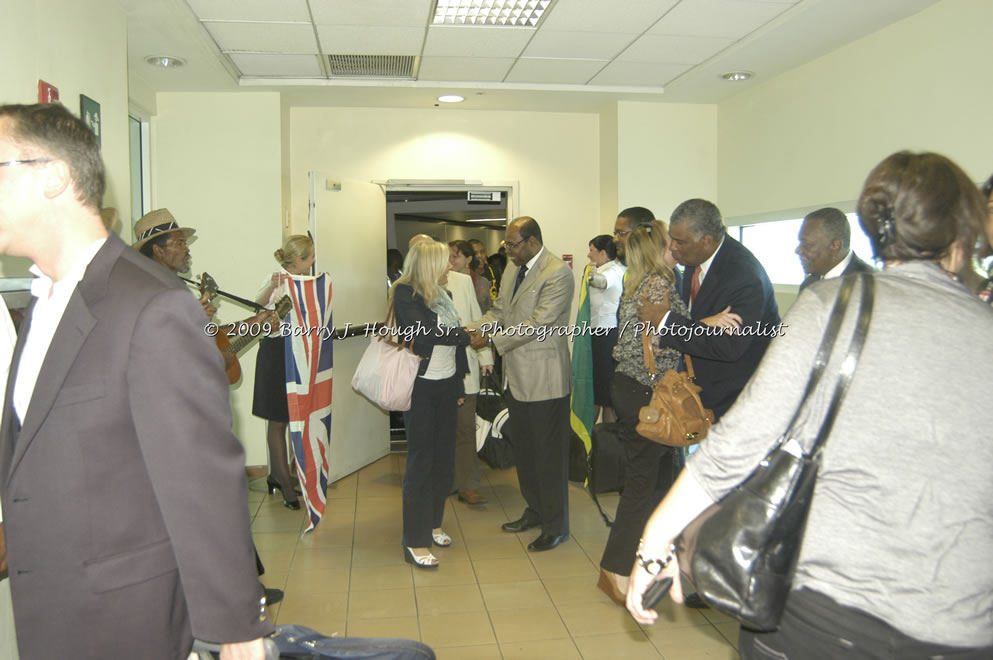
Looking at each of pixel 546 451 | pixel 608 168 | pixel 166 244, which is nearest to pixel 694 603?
pixel 546 451

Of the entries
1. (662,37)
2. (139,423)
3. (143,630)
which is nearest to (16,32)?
(139,423)

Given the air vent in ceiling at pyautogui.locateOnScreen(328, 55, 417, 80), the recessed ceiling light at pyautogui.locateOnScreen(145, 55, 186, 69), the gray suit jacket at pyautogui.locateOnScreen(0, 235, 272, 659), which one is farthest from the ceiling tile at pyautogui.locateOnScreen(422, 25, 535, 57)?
the gray suit jacket at pyautogui.locateOnScreen(0, 235, 272, 659)

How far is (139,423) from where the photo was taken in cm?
116

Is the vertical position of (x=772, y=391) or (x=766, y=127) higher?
(x=766, y=127)

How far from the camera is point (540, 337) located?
3816 millimetres

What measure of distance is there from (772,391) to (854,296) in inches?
7.6

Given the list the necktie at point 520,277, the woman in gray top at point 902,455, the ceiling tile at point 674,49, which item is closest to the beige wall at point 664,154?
the ceiling tile at point 674,49

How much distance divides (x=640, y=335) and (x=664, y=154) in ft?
11.8

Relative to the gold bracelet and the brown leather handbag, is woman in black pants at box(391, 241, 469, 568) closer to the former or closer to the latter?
the brown leather handbag

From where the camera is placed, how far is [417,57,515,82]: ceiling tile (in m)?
4.92

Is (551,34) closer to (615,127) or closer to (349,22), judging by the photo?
(349,22)

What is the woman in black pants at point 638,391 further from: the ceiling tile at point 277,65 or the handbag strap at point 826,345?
the ceiling tile at point 277,65

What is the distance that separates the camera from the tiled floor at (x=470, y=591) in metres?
2.96

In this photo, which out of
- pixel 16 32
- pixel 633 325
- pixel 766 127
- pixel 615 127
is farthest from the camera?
pixel 615 127
